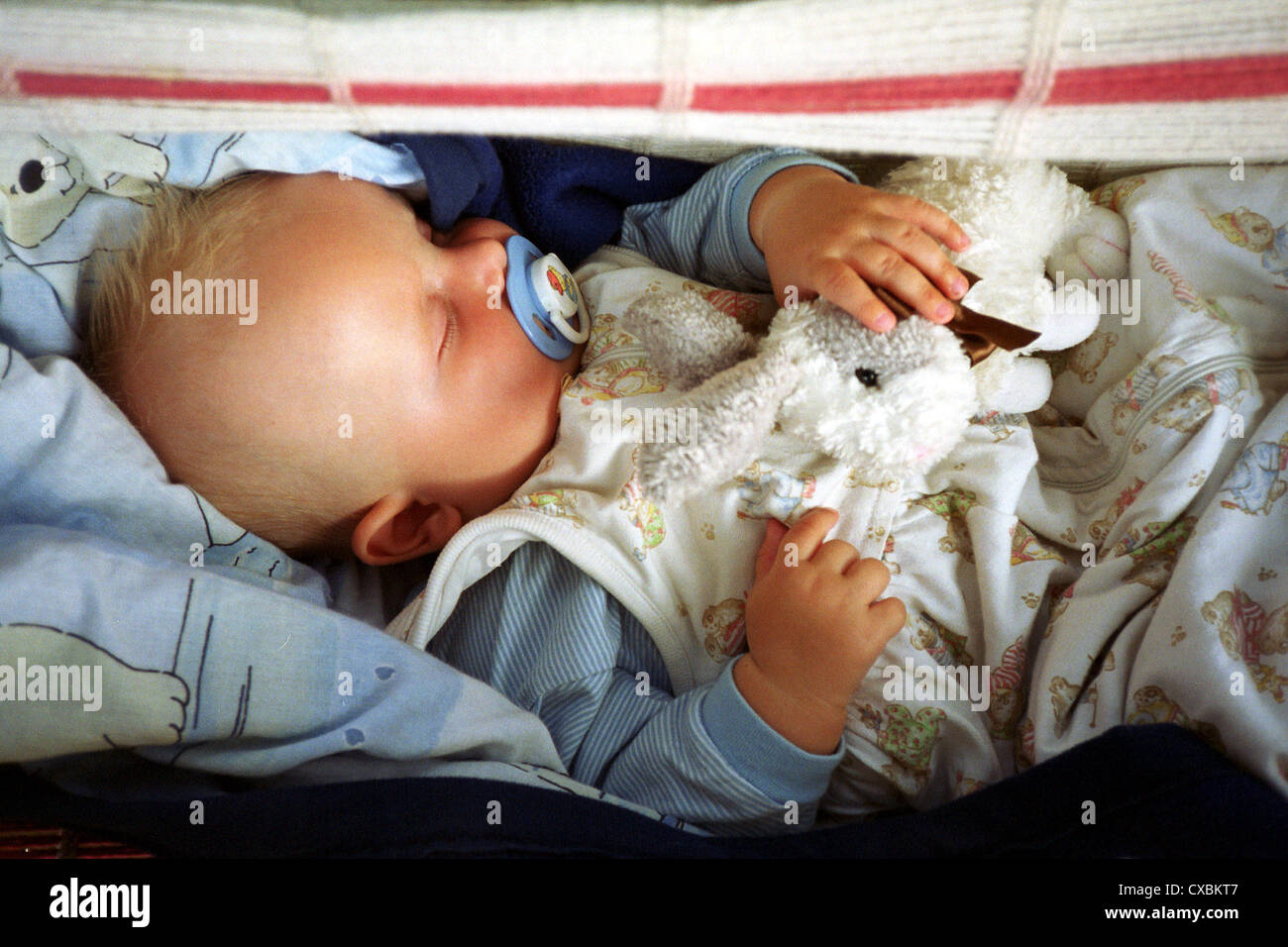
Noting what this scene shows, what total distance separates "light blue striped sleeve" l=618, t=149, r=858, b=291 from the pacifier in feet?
0.51

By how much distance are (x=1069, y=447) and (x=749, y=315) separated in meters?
0.36

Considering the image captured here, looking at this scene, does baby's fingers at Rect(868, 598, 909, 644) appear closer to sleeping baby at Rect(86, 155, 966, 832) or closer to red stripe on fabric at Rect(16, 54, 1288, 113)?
sleeping baby at Rect(86, 155, 966, 832)

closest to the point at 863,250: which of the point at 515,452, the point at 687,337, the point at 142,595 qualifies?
the point at 687,337

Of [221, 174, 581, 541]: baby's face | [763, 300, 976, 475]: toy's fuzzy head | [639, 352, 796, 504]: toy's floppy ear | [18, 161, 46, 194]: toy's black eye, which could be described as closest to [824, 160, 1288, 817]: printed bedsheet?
[763, 300, 976, 475]: toy's fuzzy head

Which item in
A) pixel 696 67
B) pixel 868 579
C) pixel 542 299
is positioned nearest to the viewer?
pixel 696 67

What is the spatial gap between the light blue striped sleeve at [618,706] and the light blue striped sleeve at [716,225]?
369 millimetres

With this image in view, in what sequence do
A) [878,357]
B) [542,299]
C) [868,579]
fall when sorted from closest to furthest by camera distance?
[878,357], [868,579], [542,299]

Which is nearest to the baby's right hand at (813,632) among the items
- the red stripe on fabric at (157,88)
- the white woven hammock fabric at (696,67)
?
the white woven hammock fabric at (696,67)

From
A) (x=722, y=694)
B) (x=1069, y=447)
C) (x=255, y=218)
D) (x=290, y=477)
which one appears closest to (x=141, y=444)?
(x=290, y=477)

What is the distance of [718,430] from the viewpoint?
0.54 m

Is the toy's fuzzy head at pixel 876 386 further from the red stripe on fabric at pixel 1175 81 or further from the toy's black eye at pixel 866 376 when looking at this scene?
the red stripe on fabric at pixel 1175 81

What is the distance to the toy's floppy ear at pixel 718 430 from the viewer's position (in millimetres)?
522

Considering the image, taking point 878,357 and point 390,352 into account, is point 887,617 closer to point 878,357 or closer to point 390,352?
point 878,357

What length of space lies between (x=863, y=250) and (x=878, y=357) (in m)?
0.11
